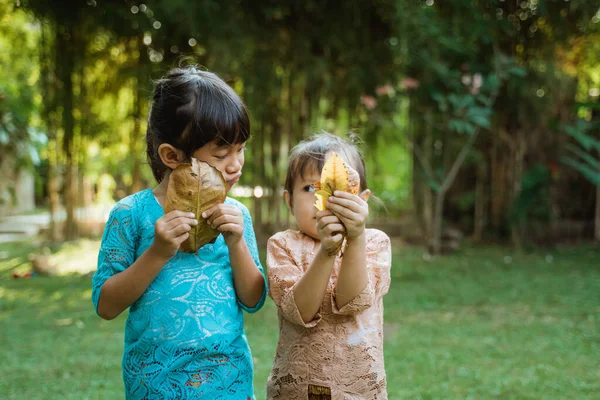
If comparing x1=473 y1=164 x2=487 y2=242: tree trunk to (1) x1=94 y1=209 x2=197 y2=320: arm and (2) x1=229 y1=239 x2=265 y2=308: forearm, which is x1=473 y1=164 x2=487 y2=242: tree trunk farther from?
(1) x1=94 y1=209 x2=197 y2=320: arm

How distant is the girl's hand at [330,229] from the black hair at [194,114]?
12.8 inches

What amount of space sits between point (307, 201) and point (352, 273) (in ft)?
0.84

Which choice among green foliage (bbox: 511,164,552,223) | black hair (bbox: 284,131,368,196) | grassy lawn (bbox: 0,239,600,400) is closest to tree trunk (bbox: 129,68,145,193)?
grassy lawn (bbox: 0,239,600,400)

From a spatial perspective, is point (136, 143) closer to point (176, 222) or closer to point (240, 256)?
point (240, 256)

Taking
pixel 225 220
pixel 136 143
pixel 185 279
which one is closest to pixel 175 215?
pixel 225 220

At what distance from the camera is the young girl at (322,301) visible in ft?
5.16

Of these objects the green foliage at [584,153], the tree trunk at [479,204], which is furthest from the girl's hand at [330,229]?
the tree trunk at [479,204]

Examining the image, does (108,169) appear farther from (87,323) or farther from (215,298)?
(215,298)

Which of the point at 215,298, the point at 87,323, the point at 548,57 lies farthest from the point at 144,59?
the point at 215,298

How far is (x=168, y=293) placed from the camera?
1.56m

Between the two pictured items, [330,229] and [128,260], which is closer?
[330,229]

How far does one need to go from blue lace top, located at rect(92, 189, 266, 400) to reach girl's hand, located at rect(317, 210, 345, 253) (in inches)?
13.4

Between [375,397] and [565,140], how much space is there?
8244 millimetres

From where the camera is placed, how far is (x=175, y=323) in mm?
1546
